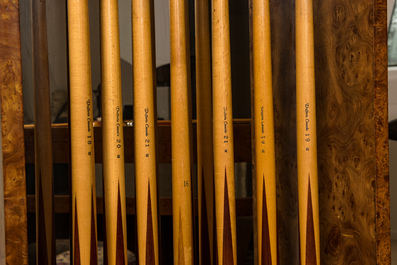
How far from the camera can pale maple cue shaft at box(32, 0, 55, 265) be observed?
747 millimetres

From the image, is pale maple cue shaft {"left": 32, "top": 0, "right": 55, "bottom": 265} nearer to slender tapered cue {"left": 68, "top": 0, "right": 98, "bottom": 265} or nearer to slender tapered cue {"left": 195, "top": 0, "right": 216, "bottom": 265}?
slender tapered cue {"left": 68, "top": 0, "right": 98, "bottom": 265}

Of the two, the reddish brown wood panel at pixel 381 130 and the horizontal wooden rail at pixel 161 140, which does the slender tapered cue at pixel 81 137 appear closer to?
the horizontal wooden rail at pixel 161 140

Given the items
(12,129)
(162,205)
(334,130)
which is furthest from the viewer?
(162,205)

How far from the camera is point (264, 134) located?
2.33ft

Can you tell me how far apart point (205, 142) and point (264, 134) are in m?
0.14

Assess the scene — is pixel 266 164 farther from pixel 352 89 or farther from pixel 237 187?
pixel 237 187

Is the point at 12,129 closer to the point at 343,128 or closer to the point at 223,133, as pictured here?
the point at 223,133

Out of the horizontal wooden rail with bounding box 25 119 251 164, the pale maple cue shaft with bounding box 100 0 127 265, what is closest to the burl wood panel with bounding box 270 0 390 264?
the horizontal wooden rail with bounding box 25 119 251 164

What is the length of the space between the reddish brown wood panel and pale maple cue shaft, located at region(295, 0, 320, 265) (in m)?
0.11

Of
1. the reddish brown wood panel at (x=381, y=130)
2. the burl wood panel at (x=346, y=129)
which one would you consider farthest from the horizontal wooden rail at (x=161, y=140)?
the reddish brown wood panel at (x=381, y=130)

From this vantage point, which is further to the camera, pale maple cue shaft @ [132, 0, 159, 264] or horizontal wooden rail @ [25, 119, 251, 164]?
horizontal wooden rail @ [25, 119, 251, 164]

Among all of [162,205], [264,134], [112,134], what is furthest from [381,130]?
[162,205]

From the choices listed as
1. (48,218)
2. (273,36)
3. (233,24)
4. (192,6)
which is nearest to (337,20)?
(273,36)

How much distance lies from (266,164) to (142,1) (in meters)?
0.36
